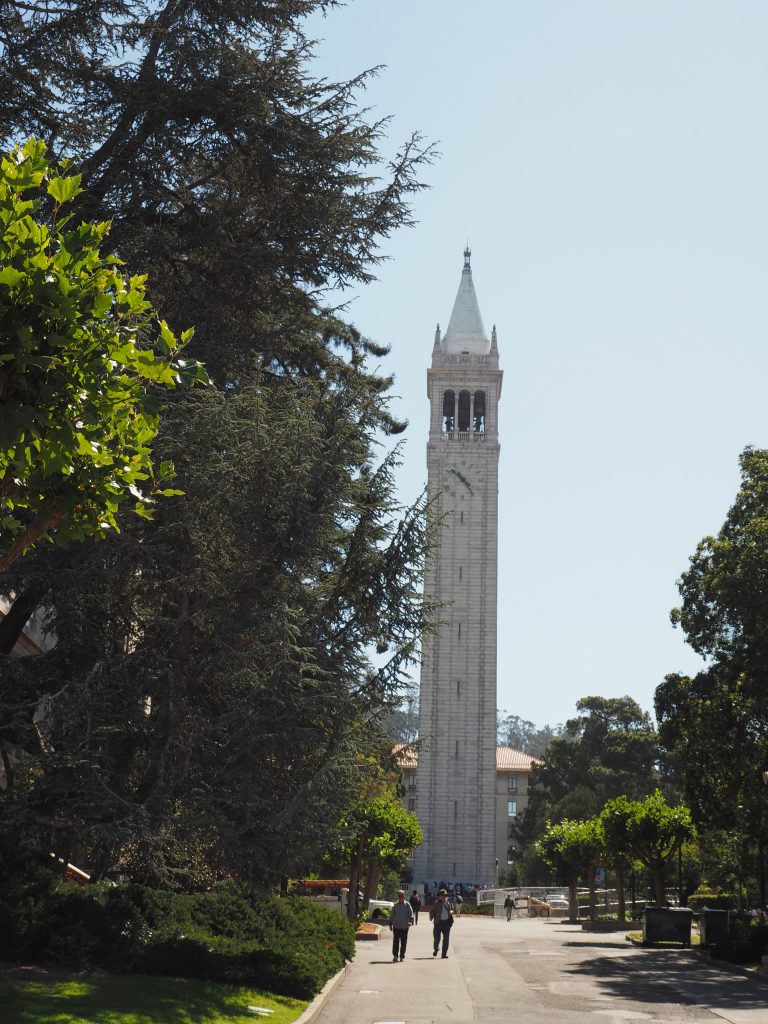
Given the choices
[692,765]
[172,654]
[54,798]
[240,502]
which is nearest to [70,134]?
[240,502]

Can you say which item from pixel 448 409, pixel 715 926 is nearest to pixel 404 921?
pixel 715 926

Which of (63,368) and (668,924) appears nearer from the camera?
(63,368)

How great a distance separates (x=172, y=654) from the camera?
619 inches

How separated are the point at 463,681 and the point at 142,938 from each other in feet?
205

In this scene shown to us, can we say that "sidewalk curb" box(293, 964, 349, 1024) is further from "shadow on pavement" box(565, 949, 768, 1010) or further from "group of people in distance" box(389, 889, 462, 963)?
"shadow on pavement" box(565, 949, 768, 1010)

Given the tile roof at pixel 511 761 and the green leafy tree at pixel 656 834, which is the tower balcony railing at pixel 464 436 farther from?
the green leafy tree at pixel 656 834

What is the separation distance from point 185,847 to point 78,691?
8.51 ft

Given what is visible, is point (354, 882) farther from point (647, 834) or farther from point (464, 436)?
point (464, 436)

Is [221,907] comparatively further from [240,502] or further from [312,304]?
[312,304]

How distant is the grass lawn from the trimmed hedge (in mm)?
422

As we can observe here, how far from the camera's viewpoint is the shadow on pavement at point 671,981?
17109mm

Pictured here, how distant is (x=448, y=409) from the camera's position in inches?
3231

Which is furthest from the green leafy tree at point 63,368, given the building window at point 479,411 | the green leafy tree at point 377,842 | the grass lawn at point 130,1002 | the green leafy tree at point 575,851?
the building window at point 479,411

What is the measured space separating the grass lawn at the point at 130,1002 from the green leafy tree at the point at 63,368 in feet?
18.2
